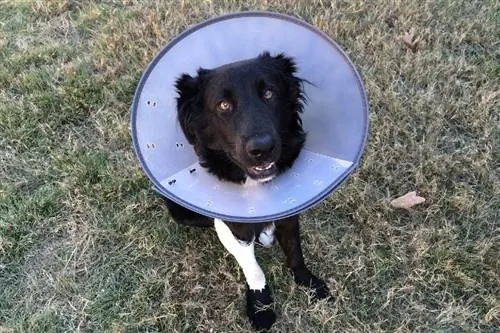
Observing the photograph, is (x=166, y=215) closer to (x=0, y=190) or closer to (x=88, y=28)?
(x=0, y=190)

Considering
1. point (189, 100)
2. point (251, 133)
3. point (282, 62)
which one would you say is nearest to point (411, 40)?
point (282, 62)

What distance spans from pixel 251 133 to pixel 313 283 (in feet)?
3.14

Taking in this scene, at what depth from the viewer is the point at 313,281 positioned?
2.94m

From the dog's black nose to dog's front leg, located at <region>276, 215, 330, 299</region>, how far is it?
0.55m

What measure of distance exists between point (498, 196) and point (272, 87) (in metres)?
1.46

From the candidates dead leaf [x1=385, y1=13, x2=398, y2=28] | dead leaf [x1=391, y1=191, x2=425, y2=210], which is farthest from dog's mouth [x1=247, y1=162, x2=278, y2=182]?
dead leaf [x1=385, y1=13, x2=398, y2=28]

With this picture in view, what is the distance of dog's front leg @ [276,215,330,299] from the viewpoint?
2.81m

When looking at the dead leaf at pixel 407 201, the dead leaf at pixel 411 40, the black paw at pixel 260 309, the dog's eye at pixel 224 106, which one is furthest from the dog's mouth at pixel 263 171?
the dead leaf at pixel 411 40

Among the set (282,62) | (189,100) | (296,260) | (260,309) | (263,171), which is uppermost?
(282,62)

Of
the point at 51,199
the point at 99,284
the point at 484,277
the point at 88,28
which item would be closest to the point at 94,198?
the point at 51,199

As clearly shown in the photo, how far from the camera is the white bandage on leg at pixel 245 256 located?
2.76 meters

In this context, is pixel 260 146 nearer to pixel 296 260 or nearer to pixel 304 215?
pixel 296 260

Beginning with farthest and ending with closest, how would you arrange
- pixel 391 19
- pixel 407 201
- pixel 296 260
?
pixel 391 19 < pixel 407 201 < pixel 296 260

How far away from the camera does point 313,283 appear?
2941 millimetres
